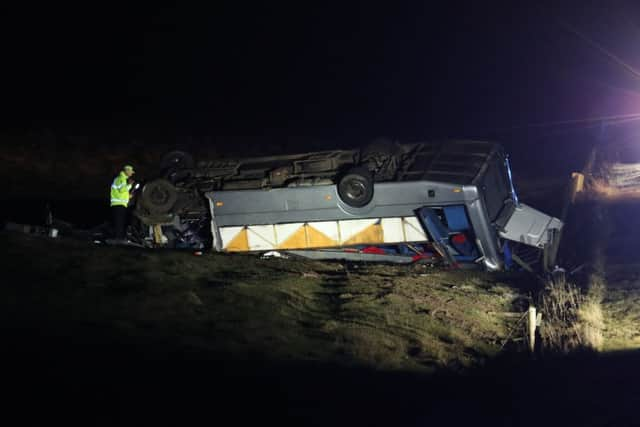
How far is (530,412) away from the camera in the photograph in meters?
6.91

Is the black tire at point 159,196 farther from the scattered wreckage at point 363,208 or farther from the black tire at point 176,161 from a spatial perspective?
the black tire at point 176,161

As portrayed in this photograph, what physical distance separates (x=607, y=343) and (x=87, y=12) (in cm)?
4892

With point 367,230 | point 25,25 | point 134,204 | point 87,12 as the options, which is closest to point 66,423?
point 367,230

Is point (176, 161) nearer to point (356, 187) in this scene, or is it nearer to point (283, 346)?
point (356, 187)

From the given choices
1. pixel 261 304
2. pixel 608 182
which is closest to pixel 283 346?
pixel 261 304

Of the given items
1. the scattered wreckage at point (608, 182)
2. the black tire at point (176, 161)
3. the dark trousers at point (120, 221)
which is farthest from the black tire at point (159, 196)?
the scattered wreckage at point (608, 182)

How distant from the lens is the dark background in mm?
33656

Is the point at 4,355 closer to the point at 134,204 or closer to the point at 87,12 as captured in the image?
the point at 134,204

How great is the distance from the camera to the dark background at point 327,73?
33.7 metres

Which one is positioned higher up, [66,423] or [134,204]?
[134,204]

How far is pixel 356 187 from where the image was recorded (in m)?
12.1

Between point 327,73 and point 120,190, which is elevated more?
point 327,73

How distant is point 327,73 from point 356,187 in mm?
35912

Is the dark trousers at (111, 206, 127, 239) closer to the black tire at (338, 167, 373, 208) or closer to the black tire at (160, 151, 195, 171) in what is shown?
the black tire at (160, 151, 195, 171)
